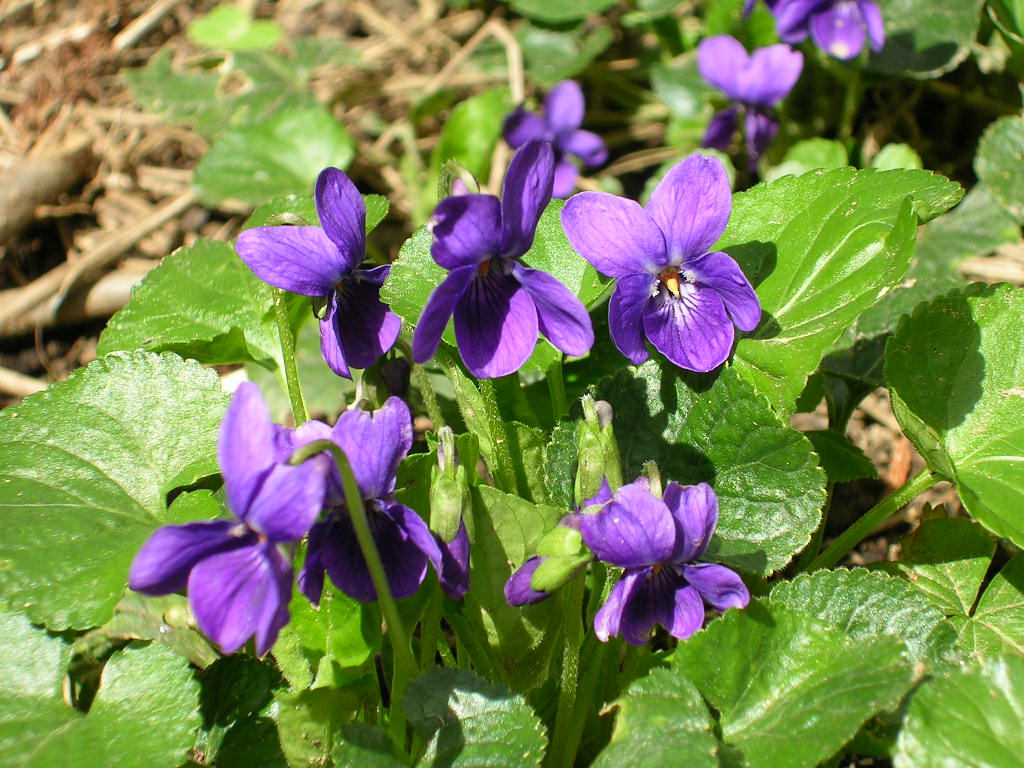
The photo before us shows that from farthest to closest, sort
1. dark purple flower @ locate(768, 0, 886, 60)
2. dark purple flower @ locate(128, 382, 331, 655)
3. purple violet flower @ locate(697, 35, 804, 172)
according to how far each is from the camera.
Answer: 1. purple violet flower @ locate(697, 35, 804, 172)
2. dark purple flower @ locate(768, 0, 886, 60)
3. dark purple flower @ locate(128, 382, 331, 655)

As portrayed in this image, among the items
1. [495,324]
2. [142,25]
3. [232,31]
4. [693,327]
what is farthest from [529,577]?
[142,25]

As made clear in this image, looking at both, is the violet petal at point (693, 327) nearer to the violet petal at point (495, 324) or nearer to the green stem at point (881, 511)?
the violet petal at point (495, 324)

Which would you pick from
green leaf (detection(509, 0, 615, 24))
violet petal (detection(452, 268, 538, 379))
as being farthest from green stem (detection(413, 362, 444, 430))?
green leaf (detection(509, 0, 615, 24))

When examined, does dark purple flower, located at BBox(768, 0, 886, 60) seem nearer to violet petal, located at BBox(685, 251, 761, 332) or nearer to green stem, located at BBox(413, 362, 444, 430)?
violet petal, located at BBox(685, 251, 761, 332)

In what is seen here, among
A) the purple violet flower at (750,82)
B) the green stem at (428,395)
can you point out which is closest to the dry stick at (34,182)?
the purple violet flower at (750,82)

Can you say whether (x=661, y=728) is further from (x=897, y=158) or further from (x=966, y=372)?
(x=897, y=158)
